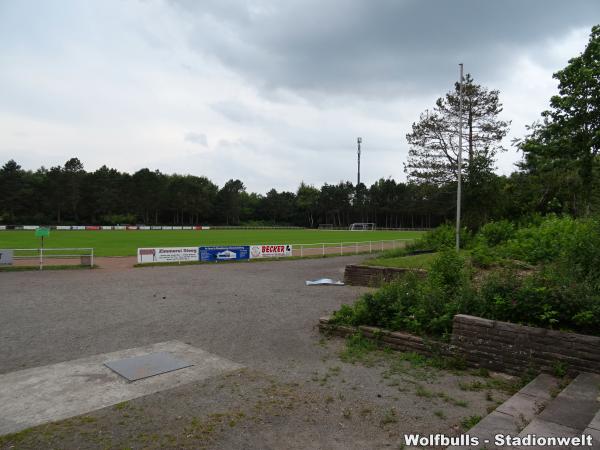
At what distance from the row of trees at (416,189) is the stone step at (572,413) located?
33.5 feet

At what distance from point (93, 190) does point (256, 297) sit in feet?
323

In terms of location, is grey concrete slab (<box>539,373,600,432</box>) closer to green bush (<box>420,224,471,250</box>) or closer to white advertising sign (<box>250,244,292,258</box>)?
green bush (<box>420,224,471,250</box>)

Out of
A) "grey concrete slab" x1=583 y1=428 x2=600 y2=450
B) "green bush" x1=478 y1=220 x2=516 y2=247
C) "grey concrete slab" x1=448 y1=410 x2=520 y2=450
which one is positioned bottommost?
"grey concrete slab" x1=448 y1=410 x2=520 y2=450

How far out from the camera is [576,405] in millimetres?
4434

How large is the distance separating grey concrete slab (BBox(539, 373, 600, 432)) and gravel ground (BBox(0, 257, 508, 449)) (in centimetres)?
68

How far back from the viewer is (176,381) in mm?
5699

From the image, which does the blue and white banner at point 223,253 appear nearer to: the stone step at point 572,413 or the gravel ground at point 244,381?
the gravel ground at point 244,381

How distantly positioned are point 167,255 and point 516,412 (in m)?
22.2

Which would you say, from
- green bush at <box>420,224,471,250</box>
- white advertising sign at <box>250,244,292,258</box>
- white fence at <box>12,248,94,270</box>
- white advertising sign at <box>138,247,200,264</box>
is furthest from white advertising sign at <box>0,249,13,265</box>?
green bush at <box>420,224,471,250</box>

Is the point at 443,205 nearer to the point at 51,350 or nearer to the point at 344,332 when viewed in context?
the point at 344,332

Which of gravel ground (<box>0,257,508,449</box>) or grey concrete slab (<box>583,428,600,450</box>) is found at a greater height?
grey concrete slab (<box>583,428,600,450</box>)

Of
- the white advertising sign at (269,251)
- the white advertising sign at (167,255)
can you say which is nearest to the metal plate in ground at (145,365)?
the white advertising sign at (167,255)

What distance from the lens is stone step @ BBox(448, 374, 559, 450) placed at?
155 inches

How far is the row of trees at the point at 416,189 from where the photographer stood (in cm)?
1769
